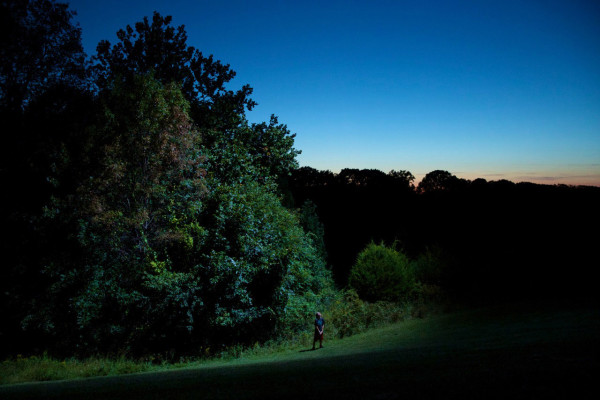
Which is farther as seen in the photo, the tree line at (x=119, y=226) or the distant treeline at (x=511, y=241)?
the distant treeline at (x=511, y=241)

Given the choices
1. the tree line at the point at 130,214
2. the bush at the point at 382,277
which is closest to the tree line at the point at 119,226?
the tree line at the point at 130,214

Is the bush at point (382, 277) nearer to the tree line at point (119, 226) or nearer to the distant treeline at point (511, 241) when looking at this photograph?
the distant treeline at point (511, 241)

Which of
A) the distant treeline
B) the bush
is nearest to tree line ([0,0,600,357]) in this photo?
the distant treeline

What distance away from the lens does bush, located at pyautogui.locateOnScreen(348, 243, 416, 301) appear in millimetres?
22891

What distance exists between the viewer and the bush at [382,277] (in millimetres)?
22891

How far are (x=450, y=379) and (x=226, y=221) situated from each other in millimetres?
14663

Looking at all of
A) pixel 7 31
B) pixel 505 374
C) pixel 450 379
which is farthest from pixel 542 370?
pixel 7 31

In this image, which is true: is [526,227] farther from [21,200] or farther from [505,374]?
[21,200]

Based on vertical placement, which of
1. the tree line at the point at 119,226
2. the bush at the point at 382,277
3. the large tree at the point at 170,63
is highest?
the large tree at the point at 170,63

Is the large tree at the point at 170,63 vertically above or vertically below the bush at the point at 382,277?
above

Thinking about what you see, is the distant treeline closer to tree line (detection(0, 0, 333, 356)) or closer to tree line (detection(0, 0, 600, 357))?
tree line (detection(0, 0, 600, 357))

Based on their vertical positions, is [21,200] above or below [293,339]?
above

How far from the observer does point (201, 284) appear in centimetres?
1527

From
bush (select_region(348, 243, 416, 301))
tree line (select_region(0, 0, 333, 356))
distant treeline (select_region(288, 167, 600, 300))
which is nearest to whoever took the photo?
tree line (select_region(0, 0, 333, 356))
